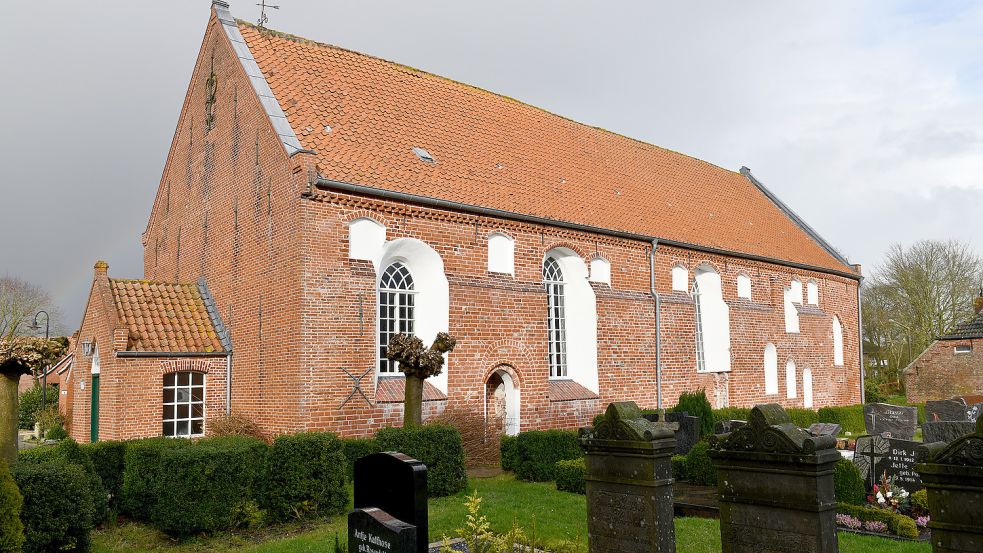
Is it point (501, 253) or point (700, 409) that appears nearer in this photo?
point (501, 253)

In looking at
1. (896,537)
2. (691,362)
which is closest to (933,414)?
(691,362)

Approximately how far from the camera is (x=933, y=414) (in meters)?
18.6

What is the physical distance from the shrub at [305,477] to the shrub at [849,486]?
6.89 meters

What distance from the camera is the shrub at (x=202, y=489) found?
918cm

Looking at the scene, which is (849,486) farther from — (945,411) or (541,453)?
(945,411)

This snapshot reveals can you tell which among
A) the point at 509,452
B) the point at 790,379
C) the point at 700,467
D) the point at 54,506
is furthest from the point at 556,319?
the point at 54,506

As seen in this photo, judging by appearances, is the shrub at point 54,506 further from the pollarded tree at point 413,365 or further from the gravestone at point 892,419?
the gravestone at point 892,419

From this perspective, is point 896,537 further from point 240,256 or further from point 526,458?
point 240,256

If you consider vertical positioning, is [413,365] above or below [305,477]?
above

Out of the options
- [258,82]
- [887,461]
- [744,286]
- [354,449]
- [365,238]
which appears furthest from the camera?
[744,286]

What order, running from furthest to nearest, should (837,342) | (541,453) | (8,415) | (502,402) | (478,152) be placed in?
(837,342) → (478,152) → (502,402) → (541,453) → (8,415)

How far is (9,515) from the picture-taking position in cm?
681

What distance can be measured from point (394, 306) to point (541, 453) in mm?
4373

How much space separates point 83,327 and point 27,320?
3082 cm
